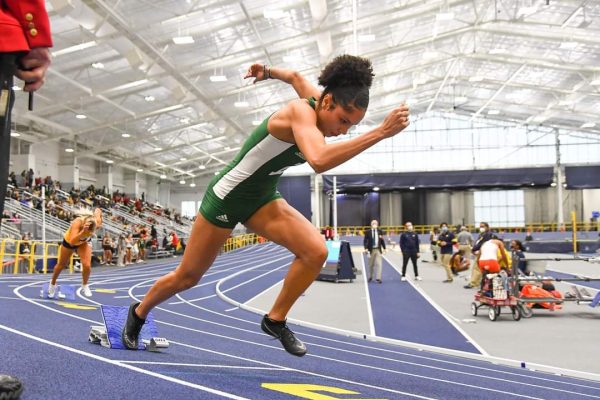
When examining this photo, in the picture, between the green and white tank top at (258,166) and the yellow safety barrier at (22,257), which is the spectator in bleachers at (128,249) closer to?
the yellow safety barrier at (22,257)

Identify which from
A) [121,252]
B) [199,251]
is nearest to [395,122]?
[199,251]

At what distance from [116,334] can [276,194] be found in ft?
5.22

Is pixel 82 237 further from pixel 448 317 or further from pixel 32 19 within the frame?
pixel 32 19

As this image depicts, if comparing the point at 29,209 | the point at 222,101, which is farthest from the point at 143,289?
the point at 222,101

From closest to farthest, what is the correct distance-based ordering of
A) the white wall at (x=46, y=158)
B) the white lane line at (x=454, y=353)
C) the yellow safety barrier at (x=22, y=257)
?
the white lane line at (x=454, y=353) < the yellow safety barrier at (x=22, y=257) < the white wall at (x=46, y=158)

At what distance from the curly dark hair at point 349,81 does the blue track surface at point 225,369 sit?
168 cm

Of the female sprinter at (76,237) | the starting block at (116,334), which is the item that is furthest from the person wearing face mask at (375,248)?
the starting block at (116,334)

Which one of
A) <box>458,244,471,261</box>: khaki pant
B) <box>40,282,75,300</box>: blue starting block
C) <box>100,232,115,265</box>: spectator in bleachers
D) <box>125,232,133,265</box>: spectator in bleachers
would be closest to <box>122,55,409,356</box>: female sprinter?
<box>40,282,75,300</box>: blue starting block

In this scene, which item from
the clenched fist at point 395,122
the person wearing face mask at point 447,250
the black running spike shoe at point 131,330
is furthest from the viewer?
the person wearing face mask at point 447,250

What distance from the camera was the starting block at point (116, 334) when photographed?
4199mm

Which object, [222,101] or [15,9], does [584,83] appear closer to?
[222,101]

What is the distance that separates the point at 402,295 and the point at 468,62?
2843cm

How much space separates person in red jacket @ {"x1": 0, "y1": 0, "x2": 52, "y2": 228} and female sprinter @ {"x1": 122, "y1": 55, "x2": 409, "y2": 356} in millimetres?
1430

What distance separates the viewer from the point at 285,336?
149 inches
